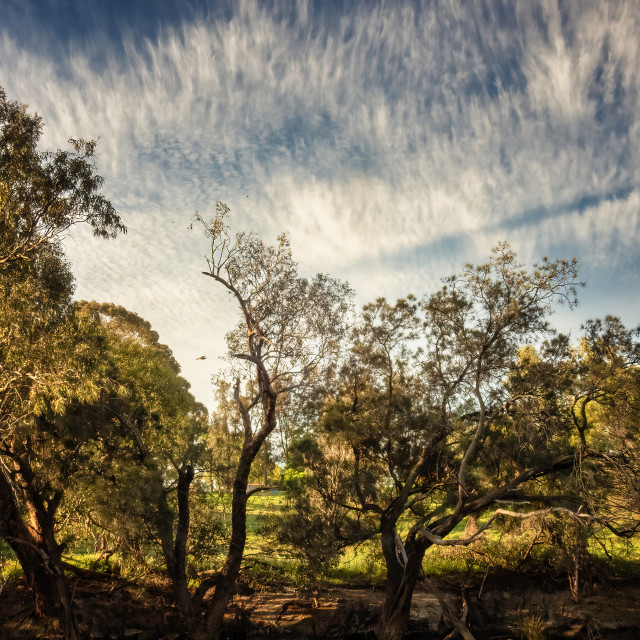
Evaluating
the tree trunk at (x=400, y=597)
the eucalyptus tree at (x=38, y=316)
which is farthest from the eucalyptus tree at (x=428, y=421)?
the eucalyptus tree at (x=38, y=316)

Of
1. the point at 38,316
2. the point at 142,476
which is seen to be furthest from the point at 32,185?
the point at 142,476

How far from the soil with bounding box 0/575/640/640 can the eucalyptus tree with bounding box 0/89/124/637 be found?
2.32m

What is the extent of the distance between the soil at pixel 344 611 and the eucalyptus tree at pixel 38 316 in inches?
91.2

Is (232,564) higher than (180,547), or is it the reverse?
(180,547)

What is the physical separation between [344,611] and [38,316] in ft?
52.0

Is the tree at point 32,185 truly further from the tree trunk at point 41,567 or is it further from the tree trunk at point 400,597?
the tree trunk at point 400,597

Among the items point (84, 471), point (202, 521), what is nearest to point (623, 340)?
point (202, 521)

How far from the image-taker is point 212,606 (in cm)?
1395

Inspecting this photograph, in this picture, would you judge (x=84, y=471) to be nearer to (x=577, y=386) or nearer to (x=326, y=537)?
(x=326, y=537)

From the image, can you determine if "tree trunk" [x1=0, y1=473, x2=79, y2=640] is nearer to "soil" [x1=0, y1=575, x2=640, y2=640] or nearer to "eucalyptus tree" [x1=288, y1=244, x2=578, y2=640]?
"soil" [x1=0, y1=575, x2=640, y2=640]

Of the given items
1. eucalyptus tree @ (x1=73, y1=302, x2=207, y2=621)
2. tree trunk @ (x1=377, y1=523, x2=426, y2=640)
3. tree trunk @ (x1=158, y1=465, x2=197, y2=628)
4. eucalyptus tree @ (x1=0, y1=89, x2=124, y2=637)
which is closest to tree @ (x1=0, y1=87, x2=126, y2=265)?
eucalyptus tree @ (x1=0, y1=89, x2=124, y2=637)

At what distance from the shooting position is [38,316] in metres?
11.5

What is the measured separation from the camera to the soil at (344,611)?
15.5 meters

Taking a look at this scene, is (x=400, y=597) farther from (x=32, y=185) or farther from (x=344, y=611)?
(x=32, y=185)
